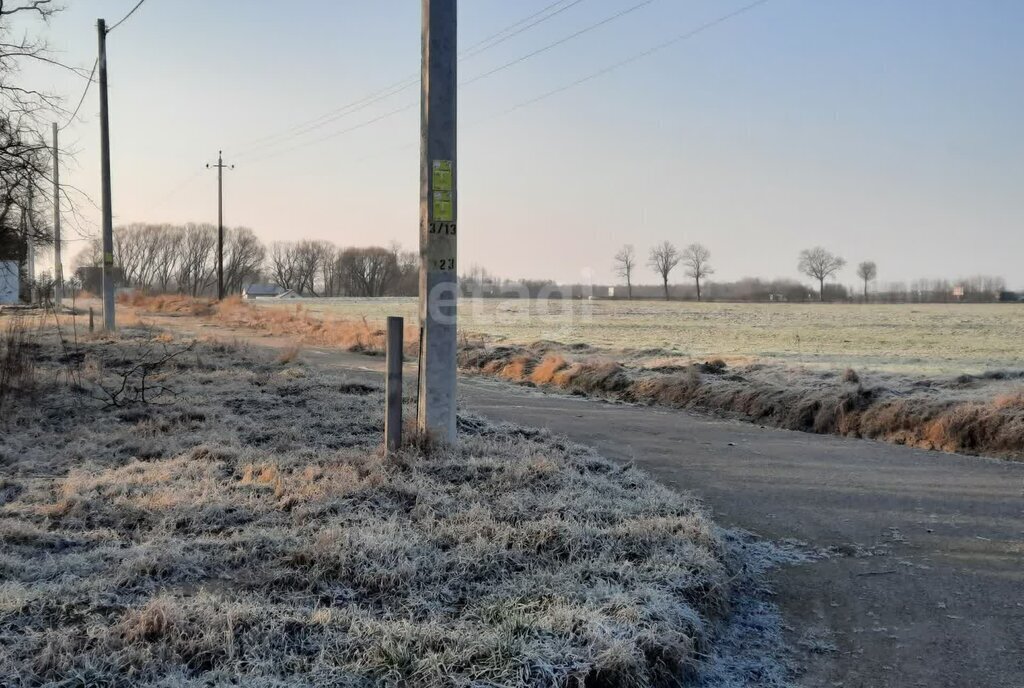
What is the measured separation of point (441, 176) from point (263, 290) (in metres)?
115

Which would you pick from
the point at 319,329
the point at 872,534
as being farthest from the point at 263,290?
the point at 872,534

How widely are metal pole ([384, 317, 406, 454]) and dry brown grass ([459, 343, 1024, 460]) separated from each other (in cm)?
617

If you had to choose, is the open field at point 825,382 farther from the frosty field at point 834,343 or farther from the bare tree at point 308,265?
the bare tree at point 308,265

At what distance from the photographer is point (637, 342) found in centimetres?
2756

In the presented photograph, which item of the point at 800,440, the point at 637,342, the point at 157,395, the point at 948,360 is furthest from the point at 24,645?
the point at 637,342

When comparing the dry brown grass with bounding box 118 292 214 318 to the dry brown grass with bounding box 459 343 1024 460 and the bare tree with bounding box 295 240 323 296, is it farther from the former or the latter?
the bare tree with bounding box 295 240 323 296

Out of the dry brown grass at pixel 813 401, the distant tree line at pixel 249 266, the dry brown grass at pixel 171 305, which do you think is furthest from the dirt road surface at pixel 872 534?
the distant tree line at pixel 249 266

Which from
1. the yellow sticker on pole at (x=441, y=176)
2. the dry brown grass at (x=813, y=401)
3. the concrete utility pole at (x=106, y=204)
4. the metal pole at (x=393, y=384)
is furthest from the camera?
the concrete utility pole at (x=106, y=204)

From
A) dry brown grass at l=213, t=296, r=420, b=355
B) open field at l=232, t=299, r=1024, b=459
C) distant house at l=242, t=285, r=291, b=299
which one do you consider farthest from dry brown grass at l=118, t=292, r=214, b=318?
distant house at l=242, t=285, r=291, b=299

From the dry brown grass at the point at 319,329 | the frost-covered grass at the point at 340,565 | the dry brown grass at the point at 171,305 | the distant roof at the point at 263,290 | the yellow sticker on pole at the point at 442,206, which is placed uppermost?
the distant roof at the point at 263,290

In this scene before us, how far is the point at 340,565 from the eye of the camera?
13.1 ft

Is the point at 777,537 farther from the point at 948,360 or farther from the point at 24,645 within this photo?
the point at 948,360

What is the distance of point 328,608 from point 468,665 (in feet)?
2.84

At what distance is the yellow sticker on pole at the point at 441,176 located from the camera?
6.62m
